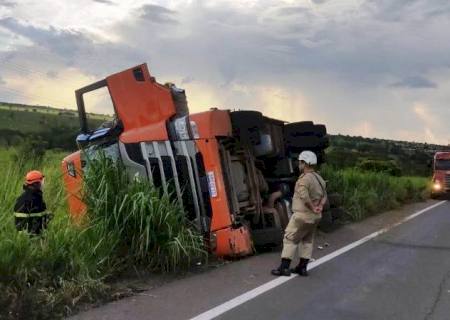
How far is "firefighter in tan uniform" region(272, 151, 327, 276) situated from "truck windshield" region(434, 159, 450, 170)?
2680 cm

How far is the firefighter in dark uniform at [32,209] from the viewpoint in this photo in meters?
7.18

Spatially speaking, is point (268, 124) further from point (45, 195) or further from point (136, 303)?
point (136, 303)

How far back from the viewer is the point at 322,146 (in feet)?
40.7

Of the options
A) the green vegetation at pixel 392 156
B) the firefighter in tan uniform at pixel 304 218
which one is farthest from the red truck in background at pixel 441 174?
the firefighter in tan uniform at pixel 304 218

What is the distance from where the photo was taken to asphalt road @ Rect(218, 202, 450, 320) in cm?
611

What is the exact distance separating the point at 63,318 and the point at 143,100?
4533 mm

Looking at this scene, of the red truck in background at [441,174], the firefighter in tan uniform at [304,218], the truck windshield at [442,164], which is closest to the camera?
the firefighter in tan uniform at [304,218]

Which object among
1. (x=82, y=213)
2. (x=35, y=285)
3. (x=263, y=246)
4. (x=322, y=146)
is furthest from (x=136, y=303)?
(x=322, y=146)

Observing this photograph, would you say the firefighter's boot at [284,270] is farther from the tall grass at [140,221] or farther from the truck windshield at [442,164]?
the truck windshield at [442,164]

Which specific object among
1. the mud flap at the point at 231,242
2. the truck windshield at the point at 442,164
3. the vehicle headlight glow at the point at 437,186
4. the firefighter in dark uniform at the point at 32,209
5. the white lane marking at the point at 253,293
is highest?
the firefighter in dark uniform at the point at 32,209

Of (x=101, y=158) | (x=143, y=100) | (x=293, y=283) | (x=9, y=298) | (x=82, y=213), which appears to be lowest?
(x=293, y=283)

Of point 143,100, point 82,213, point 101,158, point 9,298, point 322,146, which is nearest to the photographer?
point 9,298

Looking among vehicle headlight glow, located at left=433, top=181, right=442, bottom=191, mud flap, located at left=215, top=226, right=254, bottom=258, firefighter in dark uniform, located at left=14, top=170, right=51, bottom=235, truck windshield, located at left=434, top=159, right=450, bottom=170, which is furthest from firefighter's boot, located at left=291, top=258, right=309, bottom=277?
truck windshield, located at left=434, top=159, right=450, bottom=170

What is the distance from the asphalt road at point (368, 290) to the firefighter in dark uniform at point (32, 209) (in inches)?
112
